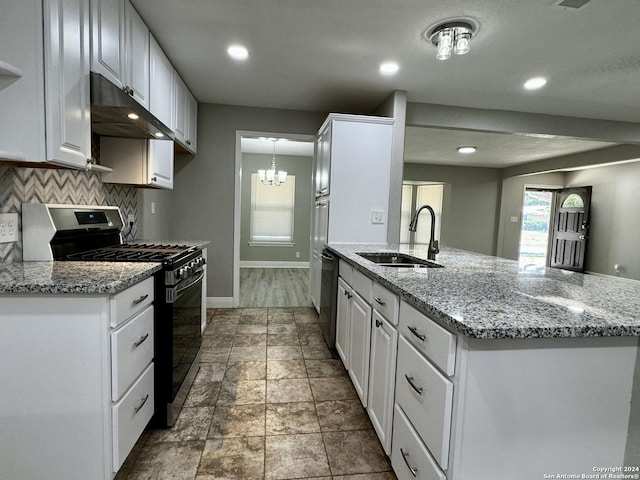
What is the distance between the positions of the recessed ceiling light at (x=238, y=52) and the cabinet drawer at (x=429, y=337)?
2229mm

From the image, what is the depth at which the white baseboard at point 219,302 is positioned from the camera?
153 inches

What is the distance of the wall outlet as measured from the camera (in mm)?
1511

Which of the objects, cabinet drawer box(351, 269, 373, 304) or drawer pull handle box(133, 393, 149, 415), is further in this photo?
cabinet drawer box(351, 269, 373, 304)

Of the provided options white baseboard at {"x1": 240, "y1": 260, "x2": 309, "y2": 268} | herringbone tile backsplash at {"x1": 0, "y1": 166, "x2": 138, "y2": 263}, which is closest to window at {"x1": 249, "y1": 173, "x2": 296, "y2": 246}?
white baseboard at {"x1": 240, "y1": 260, "x2": 309, "y2": 268}

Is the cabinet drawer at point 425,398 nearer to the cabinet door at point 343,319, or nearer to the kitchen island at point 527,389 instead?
the kitchen island at point 527,389

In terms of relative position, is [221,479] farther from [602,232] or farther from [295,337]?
[602,232]

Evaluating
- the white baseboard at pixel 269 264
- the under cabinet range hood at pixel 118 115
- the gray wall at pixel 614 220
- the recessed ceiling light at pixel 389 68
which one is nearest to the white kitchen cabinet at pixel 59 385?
the under cabinet range hood at pixel 118 115

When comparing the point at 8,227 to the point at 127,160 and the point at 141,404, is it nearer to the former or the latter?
the point at 127,160

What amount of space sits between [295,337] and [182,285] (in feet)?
5.06

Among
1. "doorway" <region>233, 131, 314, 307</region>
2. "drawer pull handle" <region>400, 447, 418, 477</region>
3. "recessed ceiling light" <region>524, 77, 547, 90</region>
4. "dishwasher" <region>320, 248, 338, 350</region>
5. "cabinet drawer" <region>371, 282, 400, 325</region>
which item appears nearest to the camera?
"drawer pull handle" <region>400, 447, 418, 477</region>

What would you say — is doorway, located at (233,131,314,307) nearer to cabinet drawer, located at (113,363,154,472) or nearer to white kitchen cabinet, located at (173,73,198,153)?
white kitchen cabinet, located at (173,73,198,153)

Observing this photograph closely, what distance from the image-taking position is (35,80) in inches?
50.4

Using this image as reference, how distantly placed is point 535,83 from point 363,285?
2547 millimetres

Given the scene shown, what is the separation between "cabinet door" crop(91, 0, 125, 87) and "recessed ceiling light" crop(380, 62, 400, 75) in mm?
1821
